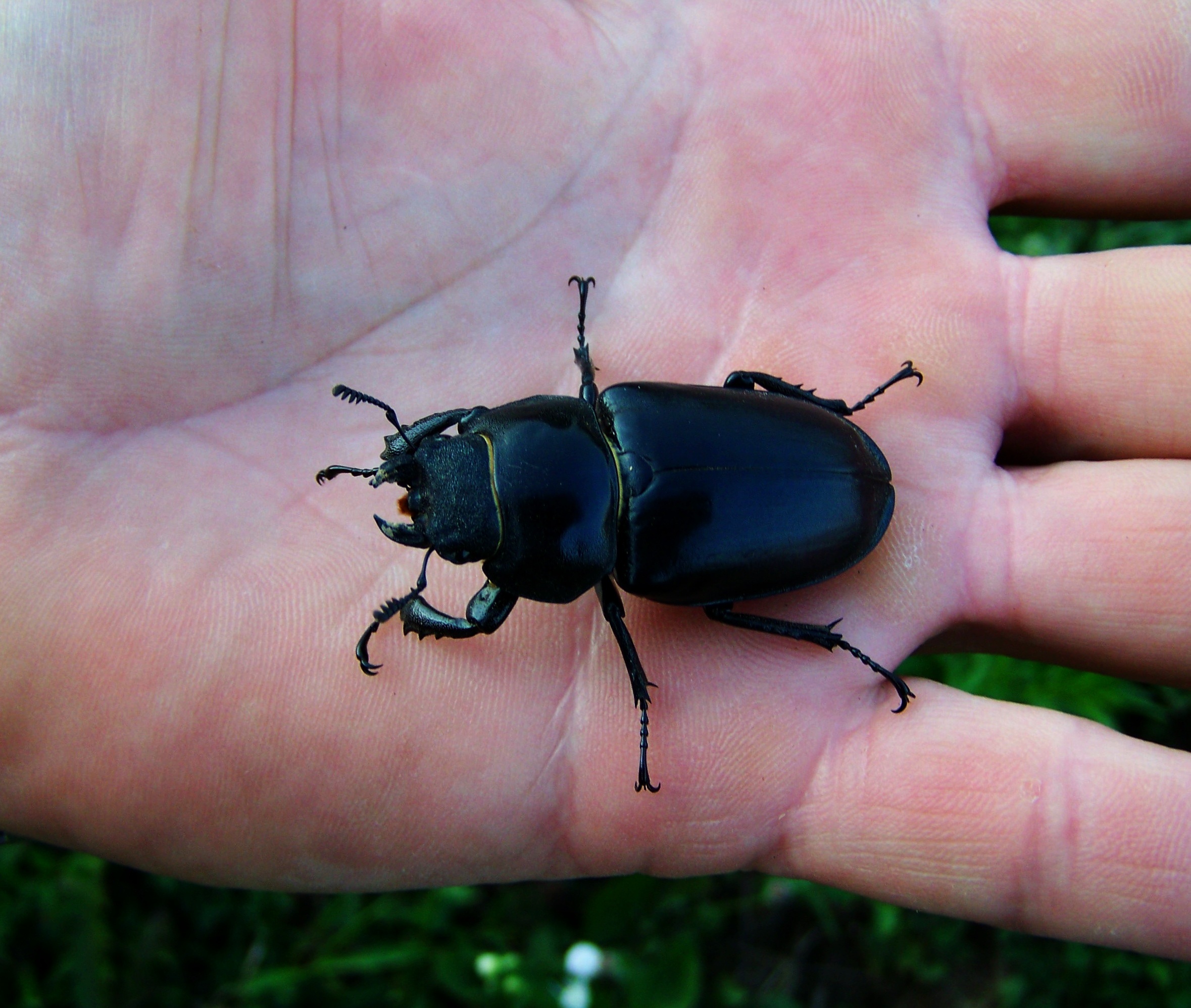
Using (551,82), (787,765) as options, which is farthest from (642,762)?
(551,82)

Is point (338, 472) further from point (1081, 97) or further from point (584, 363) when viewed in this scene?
point (1081, 97)

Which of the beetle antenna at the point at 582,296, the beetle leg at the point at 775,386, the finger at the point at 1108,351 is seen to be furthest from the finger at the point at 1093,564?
the beetle antenna at the point at 582,296

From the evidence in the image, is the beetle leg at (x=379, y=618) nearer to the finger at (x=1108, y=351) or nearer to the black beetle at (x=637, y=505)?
the black beetle at (x=637, y=505)

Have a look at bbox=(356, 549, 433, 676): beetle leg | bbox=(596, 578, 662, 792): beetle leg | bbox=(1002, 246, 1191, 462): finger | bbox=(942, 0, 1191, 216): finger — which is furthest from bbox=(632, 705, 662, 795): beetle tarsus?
bbox=(942, 0, 1191, 216): finger

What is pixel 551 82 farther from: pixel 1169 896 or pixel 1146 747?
pixel 1169 896

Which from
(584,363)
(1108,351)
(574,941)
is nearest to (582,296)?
(584,363)

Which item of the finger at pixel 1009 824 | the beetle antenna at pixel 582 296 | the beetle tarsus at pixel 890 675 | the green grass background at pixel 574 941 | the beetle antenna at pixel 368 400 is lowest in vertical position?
the green grass background at pixel 574 941
